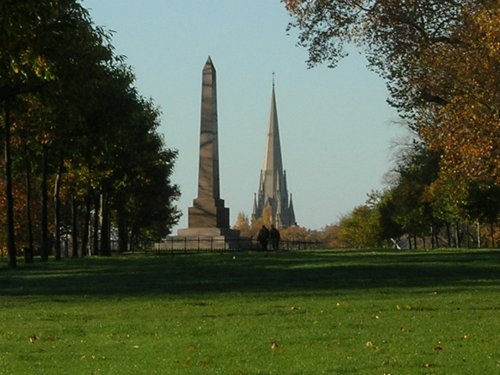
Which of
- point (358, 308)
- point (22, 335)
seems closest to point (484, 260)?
point (358, 308)

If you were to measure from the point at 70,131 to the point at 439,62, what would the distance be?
59.0ft

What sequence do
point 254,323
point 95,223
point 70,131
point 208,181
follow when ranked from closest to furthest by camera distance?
point 254,323 < point 70,131 < point 208,181 < point 95,223

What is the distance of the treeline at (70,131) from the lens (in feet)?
89.5

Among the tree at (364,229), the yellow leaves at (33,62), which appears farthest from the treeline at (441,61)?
the tree at (364,229)

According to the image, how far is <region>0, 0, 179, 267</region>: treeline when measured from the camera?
27266 mm

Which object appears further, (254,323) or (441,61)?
(441,61)

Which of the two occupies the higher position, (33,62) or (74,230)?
(74,230)

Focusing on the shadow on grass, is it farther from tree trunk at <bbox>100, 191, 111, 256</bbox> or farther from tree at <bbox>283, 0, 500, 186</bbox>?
tree trunk at <bbox>100, 191, 111, 256</bbox>

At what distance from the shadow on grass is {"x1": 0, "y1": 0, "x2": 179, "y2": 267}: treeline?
4.35m

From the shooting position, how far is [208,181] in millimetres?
87438

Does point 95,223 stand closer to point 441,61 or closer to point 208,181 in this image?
point 208,181

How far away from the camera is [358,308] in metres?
26.8

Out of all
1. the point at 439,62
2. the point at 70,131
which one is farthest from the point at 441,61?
the point at 70,131

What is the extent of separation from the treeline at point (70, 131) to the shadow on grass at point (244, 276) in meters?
4.35
